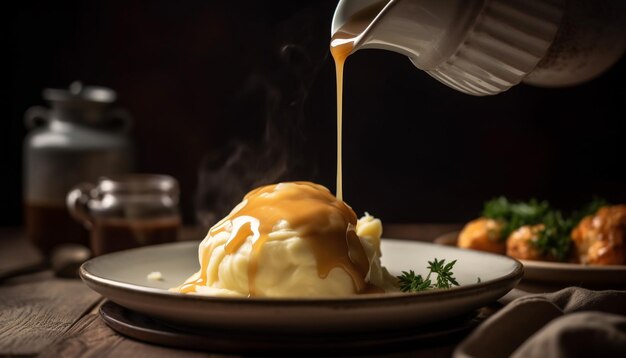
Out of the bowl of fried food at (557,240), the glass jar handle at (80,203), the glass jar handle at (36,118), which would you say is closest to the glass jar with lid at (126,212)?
the glass jar handle at (80,203)

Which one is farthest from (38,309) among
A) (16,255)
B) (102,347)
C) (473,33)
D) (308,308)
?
(16,255)

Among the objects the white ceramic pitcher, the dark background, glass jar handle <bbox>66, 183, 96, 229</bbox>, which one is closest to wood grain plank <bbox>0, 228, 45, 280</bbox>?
glass jar handle <bbox>66, 183, 96, 229</bbox>

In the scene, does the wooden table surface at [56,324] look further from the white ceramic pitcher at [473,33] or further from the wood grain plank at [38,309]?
the white ceramic pitcher at [473,33]

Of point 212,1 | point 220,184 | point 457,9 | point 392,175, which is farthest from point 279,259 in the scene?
point 212,1

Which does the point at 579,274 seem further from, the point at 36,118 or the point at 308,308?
the point at 36,118

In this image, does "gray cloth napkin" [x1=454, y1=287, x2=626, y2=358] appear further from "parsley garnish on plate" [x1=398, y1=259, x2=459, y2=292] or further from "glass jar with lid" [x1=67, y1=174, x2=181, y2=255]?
"glass jar with lid" [x1=67, y1=174, x2=181, y2=255]
